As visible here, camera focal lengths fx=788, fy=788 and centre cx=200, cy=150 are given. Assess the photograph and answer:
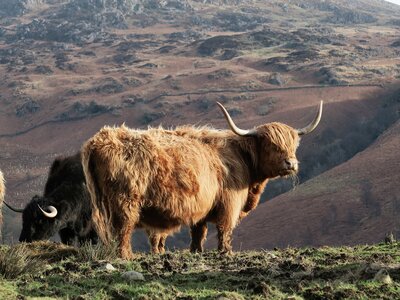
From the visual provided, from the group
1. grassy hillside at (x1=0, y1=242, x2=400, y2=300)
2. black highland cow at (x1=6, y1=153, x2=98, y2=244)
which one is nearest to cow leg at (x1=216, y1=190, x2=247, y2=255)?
grassy hillside at (x1=0, y1=242, x2=400, y2=300)

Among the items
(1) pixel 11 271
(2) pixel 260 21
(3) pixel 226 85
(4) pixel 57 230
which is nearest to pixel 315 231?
(4) pixel 57 230

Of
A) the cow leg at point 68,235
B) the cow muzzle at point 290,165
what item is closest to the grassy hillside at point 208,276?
the cow muzzle at point 290,165

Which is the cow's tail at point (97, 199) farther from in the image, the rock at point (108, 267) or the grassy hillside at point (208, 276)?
the rock at point (108, 267)

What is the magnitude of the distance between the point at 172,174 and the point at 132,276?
2.18 m

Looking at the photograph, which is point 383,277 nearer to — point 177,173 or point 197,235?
point 177,173

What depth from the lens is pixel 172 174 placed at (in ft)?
29.8

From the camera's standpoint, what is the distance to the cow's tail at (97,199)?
8781 mm

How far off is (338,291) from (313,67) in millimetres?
65303

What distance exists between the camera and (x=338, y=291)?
6.26 m

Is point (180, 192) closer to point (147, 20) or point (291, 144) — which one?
point (291, 144)

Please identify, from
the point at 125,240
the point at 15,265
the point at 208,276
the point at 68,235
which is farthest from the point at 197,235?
the point at 68,235

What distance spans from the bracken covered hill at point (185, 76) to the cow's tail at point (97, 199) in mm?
16703

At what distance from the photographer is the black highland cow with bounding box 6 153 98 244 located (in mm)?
11945

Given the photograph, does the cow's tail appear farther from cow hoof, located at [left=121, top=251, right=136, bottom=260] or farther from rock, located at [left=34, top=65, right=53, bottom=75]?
rock, located at [left=34, top=65, right=53, bottom=75]
